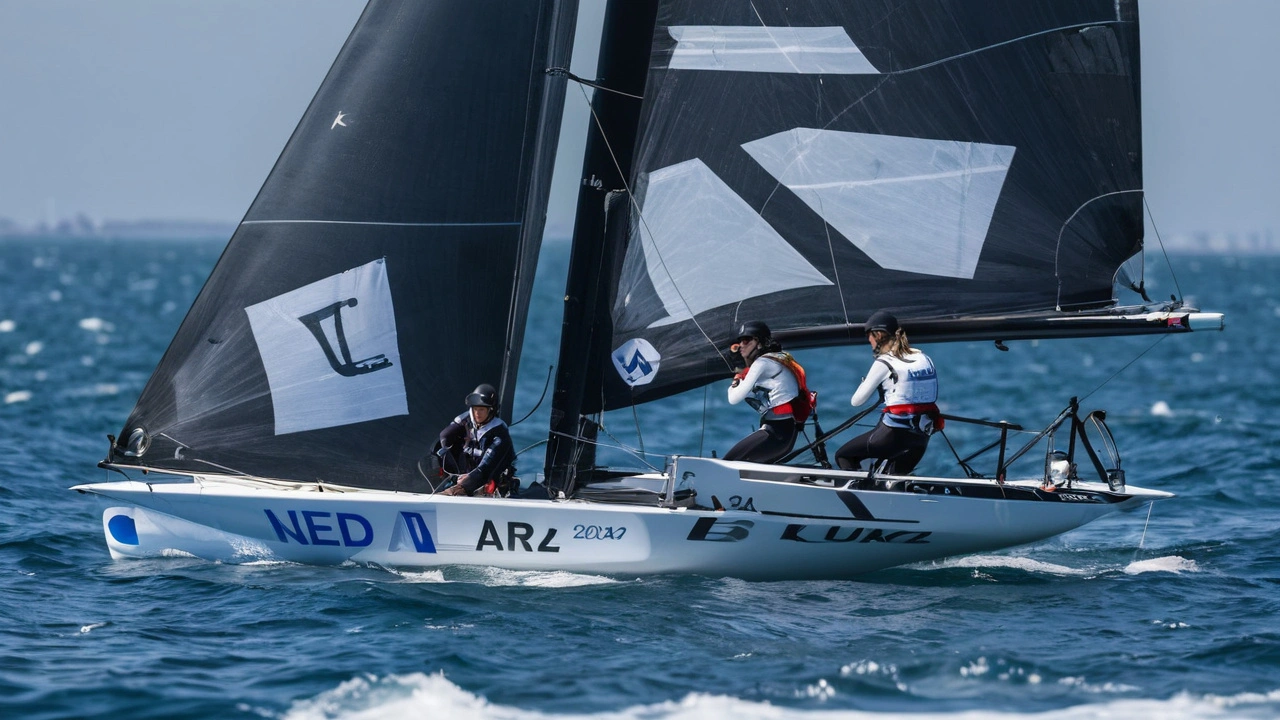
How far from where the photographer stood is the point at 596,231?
1105cm

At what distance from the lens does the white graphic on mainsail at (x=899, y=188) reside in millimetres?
11000

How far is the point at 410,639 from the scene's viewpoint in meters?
9.06

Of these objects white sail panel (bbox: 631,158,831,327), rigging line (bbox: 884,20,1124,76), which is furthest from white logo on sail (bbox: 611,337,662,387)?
rigging line (bbox: 884,20,1124,76)

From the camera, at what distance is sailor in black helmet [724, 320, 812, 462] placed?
35.3 feet

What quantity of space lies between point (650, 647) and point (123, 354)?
26.8 metres

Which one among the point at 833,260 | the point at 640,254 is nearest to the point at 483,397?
the point at 640,254

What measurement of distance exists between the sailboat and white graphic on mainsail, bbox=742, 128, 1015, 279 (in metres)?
0.02

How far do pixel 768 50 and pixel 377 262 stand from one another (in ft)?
11.4

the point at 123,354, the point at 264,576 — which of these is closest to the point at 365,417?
the point at 264,576

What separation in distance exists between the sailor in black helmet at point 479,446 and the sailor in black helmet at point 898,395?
2633 millimetres

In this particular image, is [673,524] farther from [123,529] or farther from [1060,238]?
[123,529]

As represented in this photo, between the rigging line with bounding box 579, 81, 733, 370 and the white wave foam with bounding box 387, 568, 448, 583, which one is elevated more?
the rigging line with bounding box 579, 81, 733, 370

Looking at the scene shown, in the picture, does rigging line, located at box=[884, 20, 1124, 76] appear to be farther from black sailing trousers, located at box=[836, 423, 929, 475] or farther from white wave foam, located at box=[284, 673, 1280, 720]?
white wave foam, located at box=[284, 673, 1280, 720]

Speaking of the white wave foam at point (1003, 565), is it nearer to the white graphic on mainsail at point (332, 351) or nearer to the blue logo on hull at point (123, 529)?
the white graphic on mainsail at point (332, 351)
